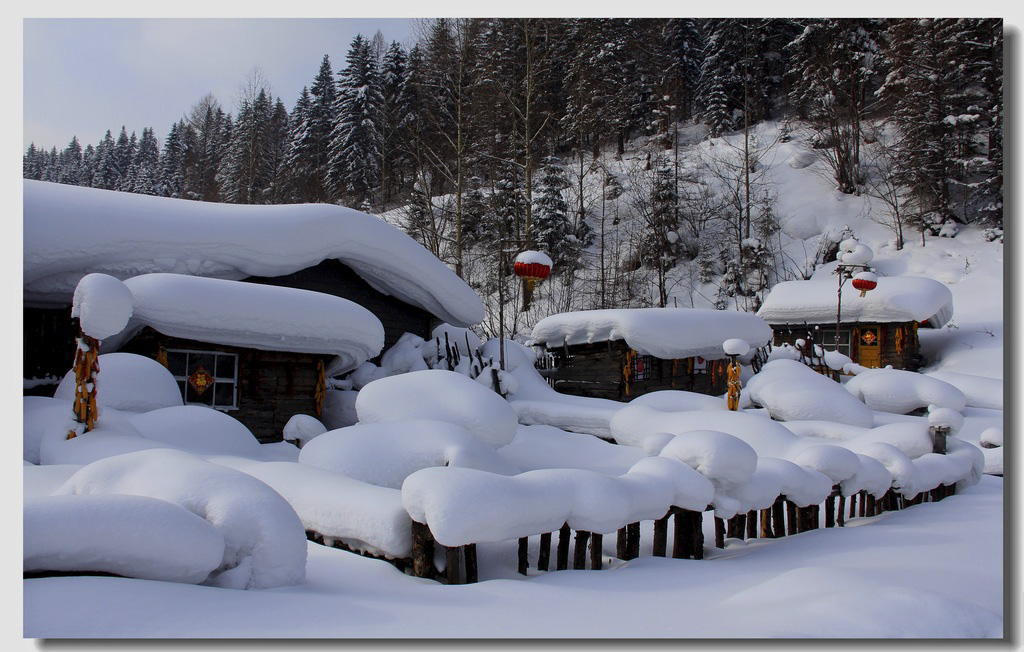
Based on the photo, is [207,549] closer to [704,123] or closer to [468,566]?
[468,566]

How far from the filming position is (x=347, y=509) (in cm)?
413

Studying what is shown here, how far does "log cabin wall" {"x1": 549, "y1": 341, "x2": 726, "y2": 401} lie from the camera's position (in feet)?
46.7

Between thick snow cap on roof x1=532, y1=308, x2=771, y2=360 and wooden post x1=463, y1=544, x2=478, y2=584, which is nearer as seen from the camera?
wooden post x1=463, y1=544, x2=478, y2=584

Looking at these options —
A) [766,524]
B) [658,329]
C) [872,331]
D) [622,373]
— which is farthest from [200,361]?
[872,331]

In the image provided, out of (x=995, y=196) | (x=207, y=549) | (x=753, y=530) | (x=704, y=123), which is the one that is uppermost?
(x=704, y=123)

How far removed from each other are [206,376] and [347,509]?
6.20m

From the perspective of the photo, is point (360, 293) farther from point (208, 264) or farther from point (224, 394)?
point (224, 394)

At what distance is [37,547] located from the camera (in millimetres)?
2766

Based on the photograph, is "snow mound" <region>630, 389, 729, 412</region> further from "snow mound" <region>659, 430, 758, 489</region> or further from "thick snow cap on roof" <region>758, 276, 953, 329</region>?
"snow mound" <region>659, 430, 758, 489</region>

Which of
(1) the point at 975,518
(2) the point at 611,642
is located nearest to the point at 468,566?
(2) the point at 611,642

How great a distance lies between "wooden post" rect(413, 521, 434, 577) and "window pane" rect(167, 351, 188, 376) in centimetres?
678

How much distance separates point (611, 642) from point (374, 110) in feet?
32.1

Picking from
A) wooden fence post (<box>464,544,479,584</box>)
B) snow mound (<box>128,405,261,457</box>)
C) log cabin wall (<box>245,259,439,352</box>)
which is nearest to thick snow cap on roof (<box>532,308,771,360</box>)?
log cabin wall (<box>245,259,439,352</box>)

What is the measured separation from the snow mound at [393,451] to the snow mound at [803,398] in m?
7.08
